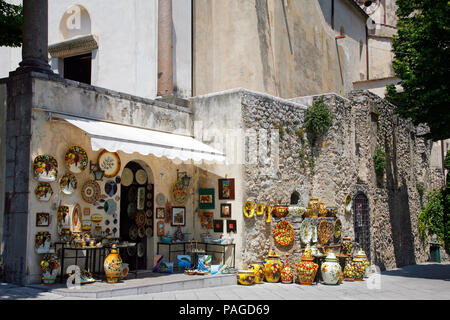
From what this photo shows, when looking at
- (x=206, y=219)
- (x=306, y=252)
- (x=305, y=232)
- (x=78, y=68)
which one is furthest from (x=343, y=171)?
(x=78, y=68)

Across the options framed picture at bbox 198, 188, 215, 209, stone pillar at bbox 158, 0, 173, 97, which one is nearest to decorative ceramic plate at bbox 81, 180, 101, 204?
framed picture at bbox 198, 188, 215, 209

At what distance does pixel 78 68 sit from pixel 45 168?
7948mm

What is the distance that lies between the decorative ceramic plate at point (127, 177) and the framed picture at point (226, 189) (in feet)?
7.28

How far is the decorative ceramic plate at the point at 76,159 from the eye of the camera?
9.80 meters

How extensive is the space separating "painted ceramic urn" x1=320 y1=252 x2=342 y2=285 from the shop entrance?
4.13 meters

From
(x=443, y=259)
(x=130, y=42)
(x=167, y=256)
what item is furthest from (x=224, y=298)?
(x=443, y=259)

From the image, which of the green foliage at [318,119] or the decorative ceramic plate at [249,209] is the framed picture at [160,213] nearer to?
the decorative ceramic plate at [249,209]

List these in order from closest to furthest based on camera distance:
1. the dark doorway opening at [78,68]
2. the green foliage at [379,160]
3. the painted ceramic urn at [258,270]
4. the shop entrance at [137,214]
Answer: the painted ceramic urn at [258,270] < the shop entrance at [137,214] < the green foliage at [379,160] < the dark doorway opening at [78,68]

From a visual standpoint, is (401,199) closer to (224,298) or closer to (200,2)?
(200,2)

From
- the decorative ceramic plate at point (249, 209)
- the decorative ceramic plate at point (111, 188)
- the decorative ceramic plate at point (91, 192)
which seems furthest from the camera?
→ the decorative ceramic plate at point (249, 209)

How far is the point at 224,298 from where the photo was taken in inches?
357

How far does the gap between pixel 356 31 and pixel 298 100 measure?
12.5 metres

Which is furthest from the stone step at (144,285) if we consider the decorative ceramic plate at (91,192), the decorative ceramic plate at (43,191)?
the decorative ceramic plate at (91,192)

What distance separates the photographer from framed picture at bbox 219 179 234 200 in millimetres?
12008
